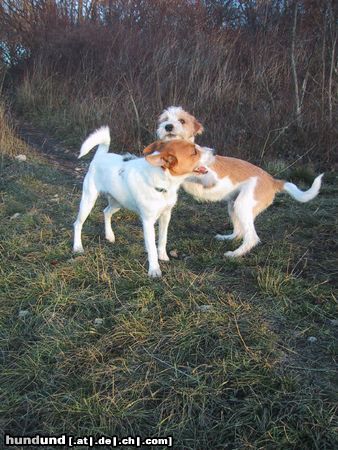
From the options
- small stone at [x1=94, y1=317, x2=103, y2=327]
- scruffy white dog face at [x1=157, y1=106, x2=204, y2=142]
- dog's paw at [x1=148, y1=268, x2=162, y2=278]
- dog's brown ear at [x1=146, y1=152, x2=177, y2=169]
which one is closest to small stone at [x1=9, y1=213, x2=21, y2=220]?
scruffy white dog face at [x1=157, y1=106, x2=204, y2=142]

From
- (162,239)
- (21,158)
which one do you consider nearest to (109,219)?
(162,239)

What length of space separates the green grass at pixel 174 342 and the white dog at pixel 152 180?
0.30 meters

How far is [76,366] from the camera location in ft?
8.14

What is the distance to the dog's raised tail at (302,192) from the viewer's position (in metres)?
4.05

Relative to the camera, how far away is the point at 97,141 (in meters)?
4.40

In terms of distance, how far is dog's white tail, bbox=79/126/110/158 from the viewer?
427cm

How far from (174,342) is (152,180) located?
1.51 metres

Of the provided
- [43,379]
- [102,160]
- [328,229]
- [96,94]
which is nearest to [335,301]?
[328,229]

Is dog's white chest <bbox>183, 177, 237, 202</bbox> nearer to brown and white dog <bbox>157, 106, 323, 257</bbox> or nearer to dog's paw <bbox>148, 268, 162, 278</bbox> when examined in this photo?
brown and white dog <bbox>157, 106, 323, 257</bbox>

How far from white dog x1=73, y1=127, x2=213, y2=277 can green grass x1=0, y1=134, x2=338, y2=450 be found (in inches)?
12.0

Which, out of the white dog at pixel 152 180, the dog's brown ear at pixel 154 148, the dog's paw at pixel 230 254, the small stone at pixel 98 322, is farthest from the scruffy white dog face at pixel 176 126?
the small stone at pixel 98 322

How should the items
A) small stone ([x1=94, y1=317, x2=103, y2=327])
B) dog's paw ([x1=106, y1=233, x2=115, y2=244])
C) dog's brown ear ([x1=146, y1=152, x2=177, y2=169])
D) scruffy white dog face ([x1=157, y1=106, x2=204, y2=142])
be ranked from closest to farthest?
1. small stone ([x1=94, y1=317, x2=103, y2=327])
2. dog's brown ear ([x1=146, y1=152, x2=177, y2=169])
3. dog's paw ([x1=106, y1=233, x2=115, y2=244])
4. scruffy white dog face ([x1=157, y1=106, x2=204, y2=142])

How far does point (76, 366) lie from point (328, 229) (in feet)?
10.6

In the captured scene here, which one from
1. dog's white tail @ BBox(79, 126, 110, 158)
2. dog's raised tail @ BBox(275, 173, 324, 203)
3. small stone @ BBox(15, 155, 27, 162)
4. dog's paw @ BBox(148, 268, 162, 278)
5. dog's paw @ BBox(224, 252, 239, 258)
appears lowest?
→ small stone @ BBox(15, 155, 27, 162)
